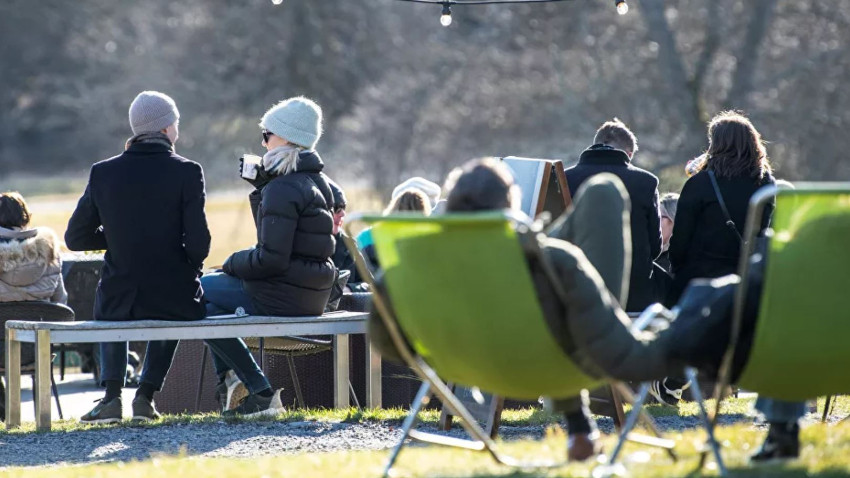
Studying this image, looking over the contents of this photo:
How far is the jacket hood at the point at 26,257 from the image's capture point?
9586 mm

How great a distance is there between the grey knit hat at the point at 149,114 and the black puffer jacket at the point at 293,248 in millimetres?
688

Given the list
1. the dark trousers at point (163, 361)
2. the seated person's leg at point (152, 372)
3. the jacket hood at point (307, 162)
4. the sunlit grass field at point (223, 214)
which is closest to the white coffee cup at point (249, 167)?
the jacket hood at point (307, 162)

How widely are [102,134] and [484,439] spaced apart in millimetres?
57837

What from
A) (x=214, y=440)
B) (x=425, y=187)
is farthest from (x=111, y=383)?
(x=425, y=187)

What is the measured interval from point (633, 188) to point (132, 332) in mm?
2912

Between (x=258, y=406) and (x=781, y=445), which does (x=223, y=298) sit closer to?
(x=258, y=406)

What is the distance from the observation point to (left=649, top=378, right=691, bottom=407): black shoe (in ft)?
29.7

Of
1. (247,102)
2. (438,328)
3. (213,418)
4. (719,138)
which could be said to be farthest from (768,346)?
(247,102)

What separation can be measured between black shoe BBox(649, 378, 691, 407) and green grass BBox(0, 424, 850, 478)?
2611mm

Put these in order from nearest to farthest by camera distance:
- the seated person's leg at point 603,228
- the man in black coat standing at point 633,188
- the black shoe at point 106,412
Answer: the seated person's leg at point 603,228 → the black shoe at point 106,412 → the man in black coat standing at point 633,188

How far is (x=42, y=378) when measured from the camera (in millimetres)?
8133

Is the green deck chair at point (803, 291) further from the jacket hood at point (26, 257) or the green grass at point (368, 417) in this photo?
the jacket hood at point (26, 257)

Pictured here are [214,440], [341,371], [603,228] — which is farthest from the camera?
[341,371]

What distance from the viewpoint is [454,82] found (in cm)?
4431
